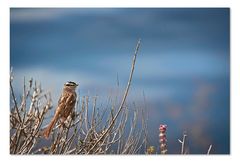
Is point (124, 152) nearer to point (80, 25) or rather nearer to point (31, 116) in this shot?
point (31, 116)

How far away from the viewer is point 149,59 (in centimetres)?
283

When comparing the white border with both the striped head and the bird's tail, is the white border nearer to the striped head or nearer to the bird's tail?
the bird's tail

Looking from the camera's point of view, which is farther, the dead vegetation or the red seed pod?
the red seed pod

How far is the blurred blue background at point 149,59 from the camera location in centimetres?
280

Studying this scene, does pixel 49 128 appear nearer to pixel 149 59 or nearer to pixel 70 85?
pixel 70 85

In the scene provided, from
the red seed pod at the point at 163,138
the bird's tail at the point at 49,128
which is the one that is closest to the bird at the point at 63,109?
the bird's tail at the point at 49,128

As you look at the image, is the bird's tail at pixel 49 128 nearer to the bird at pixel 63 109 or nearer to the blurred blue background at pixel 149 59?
the bird at pixel 63 109

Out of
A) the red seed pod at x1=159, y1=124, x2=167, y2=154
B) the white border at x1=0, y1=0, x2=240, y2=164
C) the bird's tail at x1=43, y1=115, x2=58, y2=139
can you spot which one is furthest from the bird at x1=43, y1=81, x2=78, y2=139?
the red seed pod at x1=159, y1=124, x2=167, y2=154

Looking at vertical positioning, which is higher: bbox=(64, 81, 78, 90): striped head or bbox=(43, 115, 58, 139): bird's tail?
bbox=(64, 81, 78, 90): striped head

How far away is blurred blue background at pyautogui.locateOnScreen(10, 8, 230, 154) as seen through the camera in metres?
2.80
